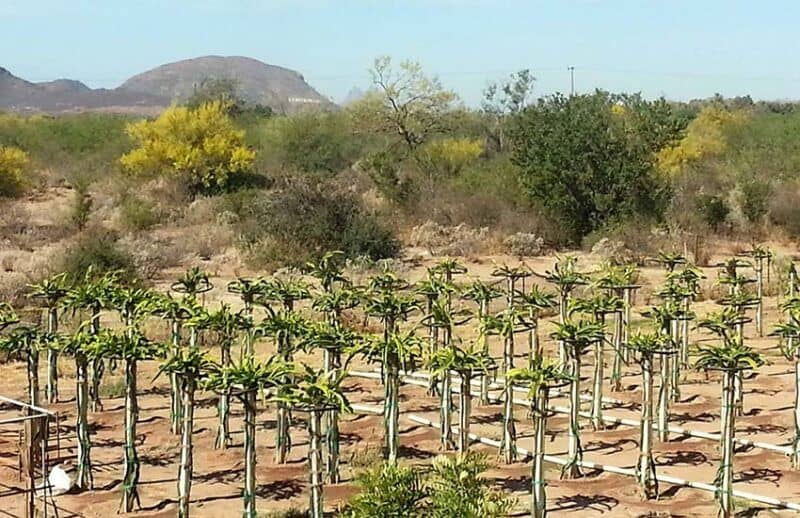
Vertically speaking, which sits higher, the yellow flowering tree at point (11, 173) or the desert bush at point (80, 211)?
the yellow flowering tree at point (11, 173)

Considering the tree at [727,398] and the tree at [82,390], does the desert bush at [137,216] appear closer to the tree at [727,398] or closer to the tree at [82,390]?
the tree at [82,390]

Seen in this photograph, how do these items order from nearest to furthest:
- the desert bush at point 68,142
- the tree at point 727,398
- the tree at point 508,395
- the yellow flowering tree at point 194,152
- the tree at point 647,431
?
the tree at point 727,398 → the tree at point 647,431 → the tree at point 508,395 → the yellow flowering tree at point 194,152 → the desert bush at point 68,142

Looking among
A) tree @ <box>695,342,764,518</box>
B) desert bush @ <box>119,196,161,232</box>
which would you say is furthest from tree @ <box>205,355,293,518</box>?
desert bush @ <box>119,196,161,232</box>

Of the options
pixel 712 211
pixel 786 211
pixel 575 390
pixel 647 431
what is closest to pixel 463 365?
pixel 575 390

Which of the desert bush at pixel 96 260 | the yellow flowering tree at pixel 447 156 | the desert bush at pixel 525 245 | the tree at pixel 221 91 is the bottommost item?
the desert bush at pixel 525 245

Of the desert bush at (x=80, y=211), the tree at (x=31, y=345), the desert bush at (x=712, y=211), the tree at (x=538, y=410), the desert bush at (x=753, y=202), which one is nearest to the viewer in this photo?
the tree at (x=538, y=410)

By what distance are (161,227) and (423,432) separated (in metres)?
22.8

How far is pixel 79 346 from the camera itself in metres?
10.9

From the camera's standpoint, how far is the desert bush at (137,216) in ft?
112

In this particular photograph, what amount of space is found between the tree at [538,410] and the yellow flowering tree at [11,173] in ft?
107

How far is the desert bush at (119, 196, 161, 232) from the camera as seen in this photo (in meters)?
34.1

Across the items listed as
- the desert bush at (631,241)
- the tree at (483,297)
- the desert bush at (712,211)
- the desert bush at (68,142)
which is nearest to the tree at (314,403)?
the tree at (483,297)

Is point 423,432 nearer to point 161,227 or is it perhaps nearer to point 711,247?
point 711,247

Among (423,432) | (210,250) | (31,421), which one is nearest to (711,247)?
(210,250)
